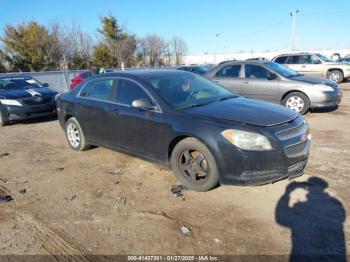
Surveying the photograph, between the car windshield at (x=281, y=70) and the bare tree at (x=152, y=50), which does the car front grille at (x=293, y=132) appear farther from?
the bare tree at (x=152, y=50)

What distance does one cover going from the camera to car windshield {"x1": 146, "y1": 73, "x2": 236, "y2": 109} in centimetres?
452

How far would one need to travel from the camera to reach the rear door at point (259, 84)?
8997mm

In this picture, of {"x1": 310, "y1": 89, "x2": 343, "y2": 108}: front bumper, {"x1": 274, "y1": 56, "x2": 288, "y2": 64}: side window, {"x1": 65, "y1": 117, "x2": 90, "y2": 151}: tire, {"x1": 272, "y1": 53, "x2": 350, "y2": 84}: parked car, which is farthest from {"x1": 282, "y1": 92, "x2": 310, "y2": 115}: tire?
{"x1": 274, "y1": 56, "x2": 288, "y2": 64}: side window

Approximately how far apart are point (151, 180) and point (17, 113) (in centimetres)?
622

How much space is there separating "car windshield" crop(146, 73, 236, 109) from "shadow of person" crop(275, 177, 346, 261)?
1.72 meters

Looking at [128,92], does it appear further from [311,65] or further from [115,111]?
[311,65]

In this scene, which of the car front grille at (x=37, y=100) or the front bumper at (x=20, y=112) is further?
the car front grille at (x=37, y=100)

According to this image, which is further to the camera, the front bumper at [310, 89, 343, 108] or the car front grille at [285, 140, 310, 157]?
the front bumper at [310, 89, 343, 108]

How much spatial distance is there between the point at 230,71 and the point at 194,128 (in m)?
6.32

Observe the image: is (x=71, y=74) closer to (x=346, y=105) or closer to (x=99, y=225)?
(x=346, y=105)

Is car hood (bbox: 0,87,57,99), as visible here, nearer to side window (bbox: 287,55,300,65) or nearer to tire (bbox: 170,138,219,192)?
tire (bbox: 170,138,219,192)

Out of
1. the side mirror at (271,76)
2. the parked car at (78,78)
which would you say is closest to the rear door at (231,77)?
the side mirror at (271,76)

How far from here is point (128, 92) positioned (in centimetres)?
493

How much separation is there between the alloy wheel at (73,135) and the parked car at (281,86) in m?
5.17
